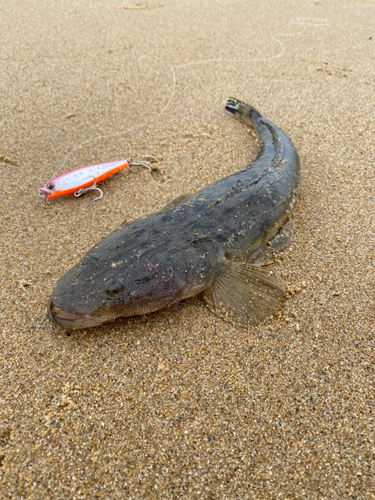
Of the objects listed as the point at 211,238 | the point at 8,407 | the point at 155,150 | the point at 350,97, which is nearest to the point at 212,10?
the point at 350,97

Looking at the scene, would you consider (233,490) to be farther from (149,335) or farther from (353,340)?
(353,340)

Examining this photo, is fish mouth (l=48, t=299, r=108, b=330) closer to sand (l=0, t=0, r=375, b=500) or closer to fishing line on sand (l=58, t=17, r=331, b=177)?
sand (l=0, t=0, r=375, b=500)

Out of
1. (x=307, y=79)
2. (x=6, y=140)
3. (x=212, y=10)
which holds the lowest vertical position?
(x=6, y=140)

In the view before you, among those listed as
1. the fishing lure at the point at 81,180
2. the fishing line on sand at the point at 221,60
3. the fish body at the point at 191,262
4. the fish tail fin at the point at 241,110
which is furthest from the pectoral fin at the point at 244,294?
the fish tail fin at the point at 241,110

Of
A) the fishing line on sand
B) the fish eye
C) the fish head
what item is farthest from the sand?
the fish eye

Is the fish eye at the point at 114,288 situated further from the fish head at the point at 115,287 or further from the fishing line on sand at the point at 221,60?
the fishing line on sand at the point at 221,60

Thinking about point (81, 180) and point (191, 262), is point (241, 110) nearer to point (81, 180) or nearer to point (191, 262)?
point (81, 180)
